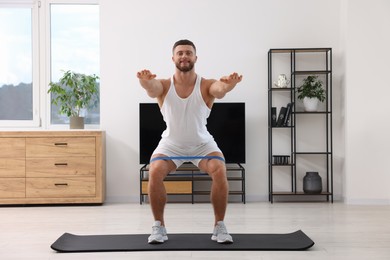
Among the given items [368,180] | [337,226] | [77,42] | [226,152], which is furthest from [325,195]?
[77,42]

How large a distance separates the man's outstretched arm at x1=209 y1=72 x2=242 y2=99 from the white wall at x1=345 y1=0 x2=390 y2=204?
254 cm

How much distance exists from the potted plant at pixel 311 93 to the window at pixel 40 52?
2318mm

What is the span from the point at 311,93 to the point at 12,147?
10.3 feet

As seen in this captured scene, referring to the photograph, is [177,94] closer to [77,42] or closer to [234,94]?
[234,94]

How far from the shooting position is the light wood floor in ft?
10.5

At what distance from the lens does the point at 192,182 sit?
5562 millimetres

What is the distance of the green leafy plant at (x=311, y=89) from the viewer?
5.62 m

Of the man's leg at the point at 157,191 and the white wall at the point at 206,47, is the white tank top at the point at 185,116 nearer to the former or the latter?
the man's leg at the point at 157,191

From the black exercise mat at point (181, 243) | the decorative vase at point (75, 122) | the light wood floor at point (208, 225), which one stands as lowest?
the light wood floor at point (208, 225)

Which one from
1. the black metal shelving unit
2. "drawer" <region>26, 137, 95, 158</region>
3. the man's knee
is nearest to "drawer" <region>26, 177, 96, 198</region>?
"drawer" <region>26, 137, 95, 158</region>

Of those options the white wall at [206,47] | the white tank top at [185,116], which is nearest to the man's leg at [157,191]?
the white tank top at [185,116]

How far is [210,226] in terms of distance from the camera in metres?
4.26

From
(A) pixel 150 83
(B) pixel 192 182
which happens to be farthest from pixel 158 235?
(B) pixel 192 182

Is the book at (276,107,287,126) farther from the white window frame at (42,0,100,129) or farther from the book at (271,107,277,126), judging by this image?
the white window frame at (42,0,100,129)
